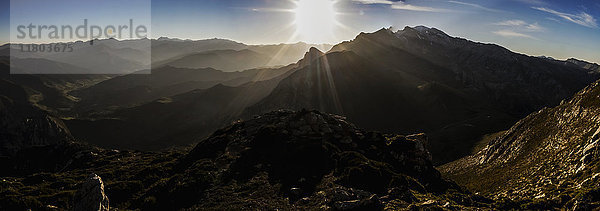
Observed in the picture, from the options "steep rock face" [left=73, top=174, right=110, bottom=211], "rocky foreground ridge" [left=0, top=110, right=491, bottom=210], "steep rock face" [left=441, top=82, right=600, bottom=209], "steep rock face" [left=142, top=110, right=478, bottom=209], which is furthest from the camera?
"steep rock face" [left=441, top=82, right=600, bottom=209]

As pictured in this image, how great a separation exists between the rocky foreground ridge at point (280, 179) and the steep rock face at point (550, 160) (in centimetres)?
1012

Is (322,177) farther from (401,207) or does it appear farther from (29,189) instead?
(29,189)

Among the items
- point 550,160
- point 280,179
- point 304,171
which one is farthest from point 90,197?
point 550,160

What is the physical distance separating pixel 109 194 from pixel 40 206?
776cm

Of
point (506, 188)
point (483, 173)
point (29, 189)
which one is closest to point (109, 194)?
point (29, 189)

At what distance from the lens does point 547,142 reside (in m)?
64.9

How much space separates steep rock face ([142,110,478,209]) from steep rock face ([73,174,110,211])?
11.3 metres

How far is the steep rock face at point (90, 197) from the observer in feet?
84.8

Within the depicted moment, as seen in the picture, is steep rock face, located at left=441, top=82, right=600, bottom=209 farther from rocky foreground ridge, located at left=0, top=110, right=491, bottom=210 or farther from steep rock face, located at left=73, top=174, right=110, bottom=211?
steep rock face, located at left=73, top=174, right=110, bottom=211

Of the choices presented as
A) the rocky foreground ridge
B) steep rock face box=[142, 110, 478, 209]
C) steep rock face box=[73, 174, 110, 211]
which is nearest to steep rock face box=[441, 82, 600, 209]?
the rocky foreground ridge

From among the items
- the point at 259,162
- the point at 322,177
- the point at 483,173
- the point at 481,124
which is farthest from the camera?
the point at 481,124

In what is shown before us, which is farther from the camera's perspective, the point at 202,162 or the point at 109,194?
the point at 202,162

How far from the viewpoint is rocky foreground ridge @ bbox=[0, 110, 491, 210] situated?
34.2 meters

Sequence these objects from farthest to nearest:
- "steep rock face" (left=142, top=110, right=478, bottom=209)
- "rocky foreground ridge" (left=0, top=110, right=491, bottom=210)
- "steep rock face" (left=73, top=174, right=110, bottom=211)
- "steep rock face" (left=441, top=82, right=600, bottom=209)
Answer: "steep rock face" (left=441, top=82, right=600, bottom=209) → "steep rock face" (left=142, top=110, right=478, bottom=209) → "rocky foreground ridge" (left=0, top=110, right=491, bottom=210) → "steep rock face" (left=73, top=174, right=110, bottom=211)
